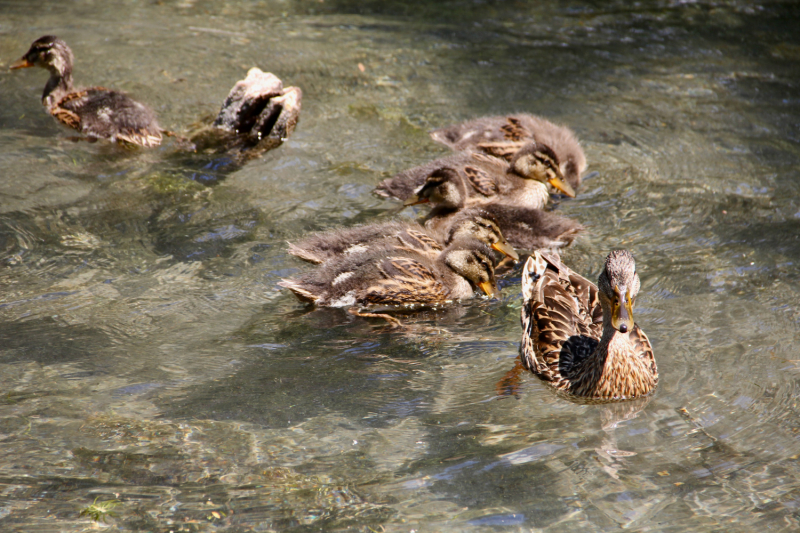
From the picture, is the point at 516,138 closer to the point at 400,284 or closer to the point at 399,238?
the point at 399,238

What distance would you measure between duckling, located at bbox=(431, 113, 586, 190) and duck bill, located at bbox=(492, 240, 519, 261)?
1157mm

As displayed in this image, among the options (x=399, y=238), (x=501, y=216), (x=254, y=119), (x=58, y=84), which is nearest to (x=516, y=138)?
(x=501, y=216)

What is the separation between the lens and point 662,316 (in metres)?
4.23

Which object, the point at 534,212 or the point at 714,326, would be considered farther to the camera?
the point at 534,212

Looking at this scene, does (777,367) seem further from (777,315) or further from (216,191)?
(216,191)

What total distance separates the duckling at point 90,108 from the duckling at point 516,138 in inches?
92.8

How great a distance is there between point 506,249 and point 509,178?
1038 millimetres

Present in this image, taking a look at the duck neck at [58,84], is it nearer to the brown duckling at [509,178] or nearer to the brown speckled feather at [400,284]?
the brown duckling at [509,178]

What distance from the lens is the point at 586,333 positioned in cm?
404

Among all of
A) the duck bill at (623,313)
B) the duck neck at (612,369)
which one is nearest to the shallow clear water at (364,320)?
the duck neck at (612,369)

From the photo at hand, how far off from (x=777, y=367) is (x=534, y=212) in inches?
73.2

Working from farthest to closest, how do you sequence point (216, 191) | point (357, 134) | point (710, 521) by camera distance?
point (357, 134), point (216, 191), point (710, 521)

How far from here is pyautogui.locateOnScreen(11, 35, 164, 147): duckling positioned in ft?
19.6

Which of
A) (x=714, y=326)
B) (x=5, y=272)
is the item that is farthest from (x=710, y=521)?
(x=5, y=272)
